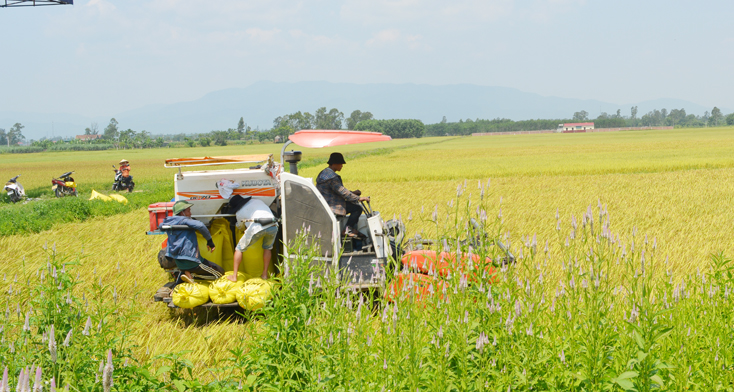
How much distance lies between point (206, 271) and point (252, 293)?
862mm

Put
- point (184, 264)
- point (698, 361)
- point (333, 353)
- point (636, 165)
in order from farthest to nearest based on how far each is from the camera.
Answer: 1. point (636, 165)
2. point (184, 264)
3. point (698, 361)
4. point (333, 353)

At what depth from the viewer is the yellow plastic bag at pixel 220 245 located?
6.41 metres

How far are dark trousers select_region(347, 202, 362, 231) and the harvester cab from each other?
0.27 feet

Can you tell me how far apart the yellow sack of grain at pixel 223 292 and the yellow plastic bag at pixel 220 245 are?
59 cm

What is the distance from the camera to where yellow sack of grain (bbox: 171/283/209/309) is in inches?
227

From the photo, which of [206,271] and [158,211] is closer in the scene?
[206,271]

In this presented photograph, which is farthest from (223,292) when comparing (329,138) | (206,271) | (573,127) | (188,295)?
(573,127)

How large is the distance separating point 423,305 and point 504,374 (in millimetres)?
787

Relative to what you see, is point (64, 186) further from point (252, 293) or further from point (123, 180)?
point (252, 293)

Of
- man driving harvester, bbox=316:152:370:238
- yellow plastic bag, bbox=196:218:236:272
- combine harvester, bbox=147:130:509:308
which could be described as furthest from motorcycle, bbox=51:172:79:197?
man driving harvester, bbox=316:152:370:238

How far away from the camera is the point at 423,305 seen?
3783mm

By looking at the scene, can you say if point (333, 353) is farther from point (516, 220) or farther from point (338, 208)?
point (516, 220)

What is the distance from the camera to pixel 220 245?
6.53m

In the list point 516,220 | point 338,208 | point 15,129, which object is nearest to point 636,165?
point 516,220
